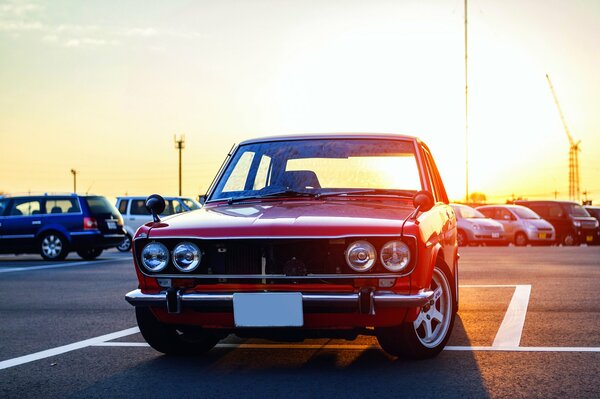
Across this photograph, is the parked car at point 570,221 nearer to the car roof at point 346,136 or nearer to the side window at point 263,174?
the car roof at point 346,136

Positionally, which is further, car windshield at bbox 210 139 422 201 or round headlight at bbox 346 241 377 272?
car windshield at bbox 210 139 422 201

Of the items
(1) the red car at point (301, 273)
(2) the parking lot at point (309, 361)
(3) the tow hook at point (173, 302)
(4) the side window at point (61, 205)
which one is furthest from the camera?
(4) the side window at point (61, 205)

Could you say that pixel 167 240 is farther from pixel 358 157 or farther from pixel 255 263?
pixel 358 157

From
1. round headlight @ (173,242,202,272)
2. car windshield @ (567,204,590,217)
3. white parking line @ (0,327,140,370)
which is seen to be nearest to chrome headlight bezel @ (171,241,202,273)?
round headlight @ (173,242,202,272)

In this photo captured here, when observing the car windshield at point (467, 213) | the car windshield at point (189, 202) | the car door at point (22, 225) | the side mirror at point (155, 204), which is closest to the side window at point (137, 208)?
the car windshield at point (189, 202)

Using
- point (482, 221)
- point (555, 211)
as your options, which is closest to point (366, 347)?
point (482, 221)

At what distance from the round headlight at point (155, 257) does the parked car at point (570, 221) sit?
93.8 ft

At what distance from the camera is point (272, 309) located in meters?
5.19

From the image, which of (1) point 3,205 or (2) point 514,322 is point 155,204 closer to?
(2) point 514,322

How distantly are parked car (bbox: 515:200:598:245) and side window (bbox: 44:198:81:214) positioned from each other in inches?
739

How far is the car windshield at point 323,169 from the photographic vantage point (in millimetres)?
6551

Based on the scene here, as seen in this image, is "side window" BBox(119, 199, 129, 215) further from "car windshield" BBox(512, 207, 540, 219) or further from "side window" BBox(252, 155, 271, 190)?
"side window" BBox(252, 155, 271, 190)

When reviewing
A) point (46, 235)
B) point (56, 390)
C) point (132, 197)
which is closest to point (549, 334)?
point (56, 390)

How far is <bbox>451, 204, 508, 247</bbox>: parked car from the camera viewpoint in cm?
2898
